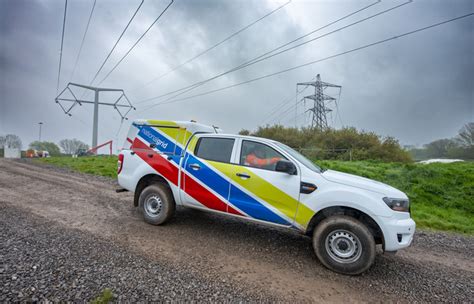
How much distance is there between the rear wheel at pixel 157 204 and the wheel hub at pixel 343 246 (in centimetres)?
290

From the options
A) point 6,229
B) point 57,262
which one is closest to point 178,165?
point 57,262

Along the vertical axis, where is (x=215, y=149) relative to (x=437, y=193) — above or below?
above

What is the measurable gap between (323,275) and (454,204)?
734cm

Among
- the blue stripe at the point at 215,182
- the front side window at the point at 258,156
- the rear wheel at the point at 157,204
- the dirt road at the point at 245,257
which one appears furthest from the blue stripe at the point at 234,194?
the rear wheel at the point at 157,204

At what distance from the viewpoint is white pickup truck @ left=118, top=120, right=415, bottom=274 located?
10.1 ft

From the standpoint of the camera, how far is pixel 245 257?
3.34 metres

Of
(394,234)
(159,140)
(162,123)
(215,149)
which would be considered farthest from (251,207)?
(162,123)

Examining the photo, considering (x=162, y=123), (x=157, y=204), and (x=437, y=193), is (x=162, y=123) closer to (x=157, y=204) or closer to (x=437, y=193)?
(x=157, y=204)

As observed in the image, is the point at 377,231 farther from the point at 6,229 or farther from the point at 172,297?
the point at 6,229

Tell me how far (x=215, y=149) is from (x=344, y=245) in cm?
259

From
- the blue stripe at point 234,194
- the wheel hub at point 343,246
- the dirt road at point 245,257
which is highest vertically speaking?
the blue stripe at point 234,194

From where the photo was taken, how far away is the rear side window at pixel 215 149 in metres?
4.00

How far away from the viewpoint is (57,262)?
106 inches

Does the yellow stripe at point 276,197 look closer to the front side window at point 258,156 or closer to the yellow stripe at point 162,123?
the front side window at point 258,156
